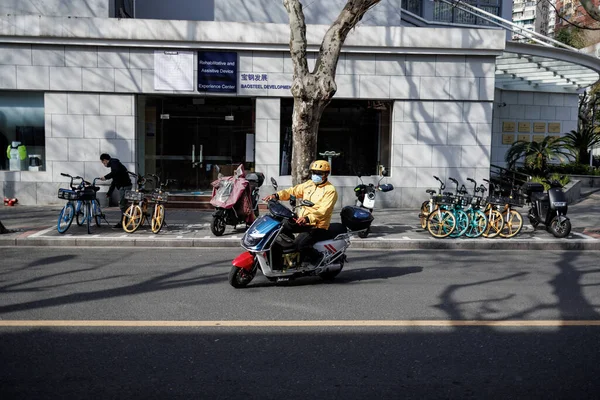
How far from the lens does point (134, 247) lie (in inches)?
449

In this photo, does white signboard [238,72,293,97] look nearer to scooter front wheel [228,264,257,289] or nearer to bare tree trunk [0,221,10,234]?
bare tree trunk [0,221,10,234]

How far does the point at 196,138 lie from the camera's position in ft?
58.3

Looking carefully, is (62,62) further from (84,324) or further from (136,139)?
(84,324)

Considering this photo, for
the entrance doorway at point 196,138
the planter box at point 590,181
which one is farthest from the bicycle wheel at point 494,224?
the planter box at point 590,181

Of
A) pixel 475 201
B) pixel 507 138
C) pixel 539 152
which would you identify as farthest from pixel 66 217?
pixel 507 138

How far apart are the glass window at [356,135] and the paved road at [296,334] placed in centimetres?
842

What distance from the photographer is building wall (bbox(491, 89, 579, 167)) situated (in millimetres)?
25297

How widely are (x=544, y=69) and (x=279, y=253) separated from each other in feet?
58.0

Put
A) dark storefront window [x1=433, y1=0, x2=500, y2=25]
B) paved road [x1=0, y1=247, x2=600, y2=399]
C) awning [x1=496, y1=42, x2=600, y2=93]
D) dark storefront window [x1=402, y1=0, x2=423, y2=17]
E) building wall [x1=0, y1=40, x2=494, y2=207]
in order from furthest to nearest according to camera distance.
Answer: dark storefront window [x1=433, y1=0, x2=500, y2=25] < dark storefront window [x1=402, y1=0, x2=423, y2=17] < awning [x1=496, y1=42, x2=600, y2=93] < building wall [x1=0, y1=40, x2=494, y2=207] < paved road [x1=0, y1=247, x2=600, y2=399]

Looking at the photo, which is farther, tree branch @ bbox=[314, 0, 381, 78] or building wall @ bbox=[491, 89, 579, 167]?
building wall @ bbox=[491, 89, 579, 167]

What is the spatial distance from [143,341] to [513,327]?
354 cm

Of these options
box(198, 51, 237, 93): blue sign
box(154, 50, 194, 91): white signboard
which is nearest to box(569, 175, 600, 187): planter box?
box(198, 51, 237, 93): blue sign

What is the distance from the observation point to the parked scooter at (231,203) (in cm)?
1227

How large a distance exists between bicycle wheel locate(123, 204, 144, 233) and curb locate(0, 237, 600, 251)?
84cm
